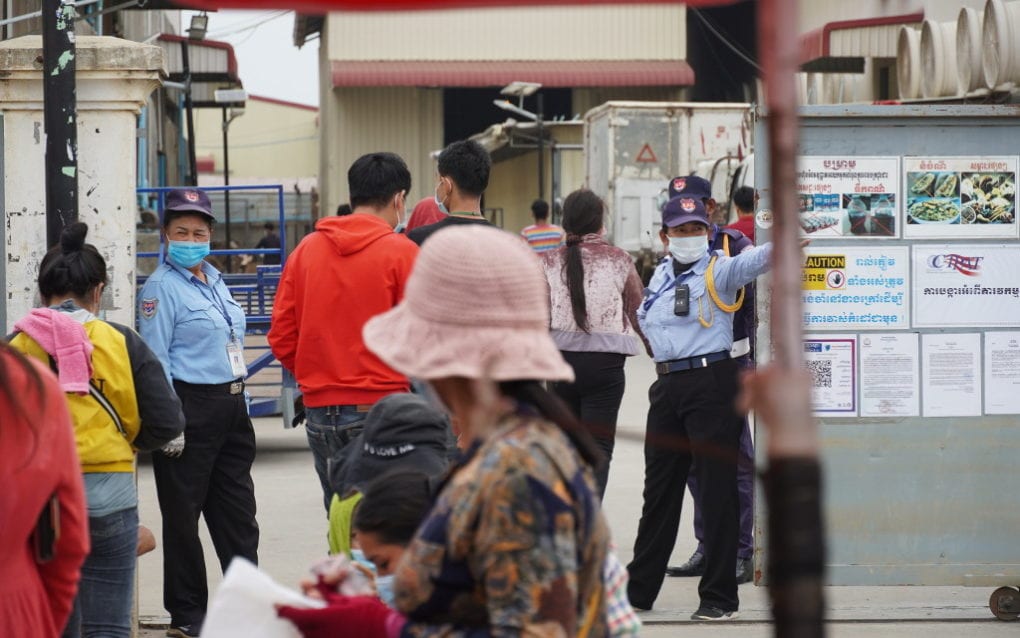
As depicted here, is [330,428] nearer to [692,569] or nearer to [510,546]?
[692,569]

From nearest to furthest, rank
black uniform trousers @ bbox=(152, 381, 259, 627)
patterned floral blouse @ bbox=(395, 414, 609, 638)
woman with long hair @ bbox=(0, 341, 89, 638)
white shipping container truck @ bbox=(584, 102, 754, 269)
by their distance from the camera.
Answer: patterned floral blouse @ bbox=(395, 414, 609, 638)
woman with long hair @ bbox=(0, 341, 89, 638)
black uniform trousers @ bbox=(152, 381, 259, 627)
white shipping container truck @ bbox=(584, 102, 754, 269)

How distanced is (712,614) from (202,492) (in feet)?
7.29

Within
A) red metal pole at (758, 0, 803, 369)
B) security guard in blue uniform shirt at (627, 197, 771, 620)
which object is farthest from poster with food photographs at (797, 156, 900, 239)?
red metal pole at (758, 0, 803, 369)

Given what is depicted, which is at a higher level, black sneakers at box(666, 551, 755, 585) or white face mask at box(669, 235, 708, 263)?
white face mask at box(669, 235, 708, 263)

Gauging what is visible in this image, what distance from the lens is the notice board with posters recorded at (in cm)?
593

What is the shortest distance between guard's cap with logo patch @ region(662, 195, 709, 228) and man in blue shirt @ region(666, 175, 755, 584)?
11cm

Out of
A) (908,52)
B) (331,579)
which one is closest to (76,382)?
(331,579)

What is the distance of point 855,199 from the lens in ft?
19.5

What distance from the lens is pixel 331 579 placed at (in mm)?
2400

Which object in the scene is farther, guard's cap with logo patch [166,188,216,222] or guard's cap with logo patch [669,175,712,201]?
guard's cap with logo patch [669,175,712,201]

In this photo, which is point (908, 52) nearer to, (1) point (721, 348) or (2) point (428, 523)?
(1) point (721, 348)

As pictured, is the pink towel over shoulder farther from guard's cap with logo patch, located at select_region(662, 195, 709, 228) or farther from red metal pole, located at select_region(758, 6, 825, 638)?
red metal pole, located at select_region(758, 6, 825, 638)

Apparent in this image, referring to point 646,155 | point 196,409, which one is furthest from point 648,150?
point 196,409

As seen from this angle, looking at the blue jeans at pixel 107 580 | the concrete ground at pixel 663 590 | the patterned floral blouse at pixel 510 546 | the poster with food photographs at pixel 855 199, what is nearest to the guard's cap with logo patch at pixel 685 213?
the poster with food photographs at pixel 855 199
